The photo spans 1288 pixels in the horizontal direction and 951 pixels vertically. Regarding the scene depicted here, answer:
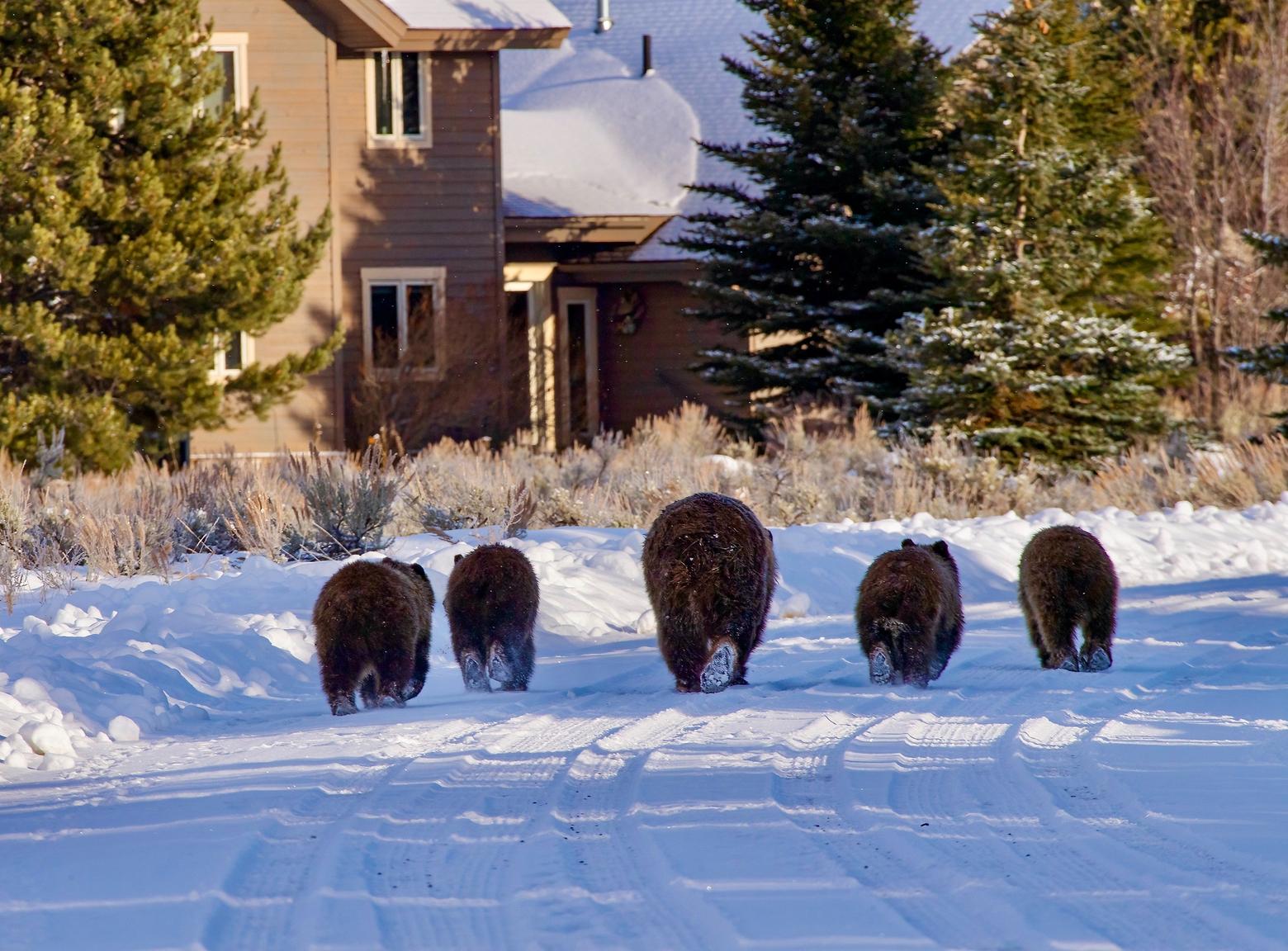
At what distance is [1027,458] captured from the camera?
1978 cm

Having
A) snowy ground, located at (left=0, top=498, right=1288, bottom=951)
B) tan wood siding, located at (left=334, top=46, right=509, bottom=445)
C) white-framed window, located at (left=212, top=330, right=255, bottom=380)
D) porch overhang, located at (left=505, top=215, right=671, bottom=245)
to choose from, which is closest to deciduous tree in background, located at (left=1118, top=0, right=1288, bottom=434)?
porch overhang, located at (left=505, top=215, right=671, bottom=245)

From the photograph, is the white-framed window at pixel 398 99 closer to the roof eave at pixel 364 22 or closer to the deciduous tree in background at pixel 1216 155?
the roof eave at pixel 364 22

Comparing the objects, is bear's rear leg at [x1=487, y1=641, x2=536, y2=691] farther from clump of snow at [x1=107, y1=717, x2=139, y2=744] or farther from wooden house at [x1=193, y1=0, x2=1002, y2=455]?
wooden house at [x1=193, y1=0, x2=1002, y2=455]

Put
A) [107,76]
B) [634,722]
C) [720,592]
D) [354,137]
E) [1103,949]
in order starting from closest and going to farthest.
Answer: [1103,949]
[634,722]
[720,592]
[107,76]
[354,137]

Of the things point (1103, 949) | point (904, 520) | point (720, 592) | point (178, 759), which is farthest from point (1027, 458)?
point (1103, 949)

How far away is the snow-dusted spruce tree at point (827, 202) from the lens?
2336 cm

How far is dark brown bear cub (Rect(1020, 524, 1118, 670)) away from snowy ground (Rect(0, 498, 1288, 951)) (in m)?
0.23

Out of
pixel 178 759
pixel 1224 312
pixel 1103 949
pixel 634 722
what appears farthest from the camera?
pixel 1224 312

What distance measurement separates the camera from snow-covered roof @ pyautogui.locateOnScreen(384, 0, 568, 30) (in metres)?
25.9

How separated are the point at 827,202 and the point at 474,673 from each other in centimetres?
1674

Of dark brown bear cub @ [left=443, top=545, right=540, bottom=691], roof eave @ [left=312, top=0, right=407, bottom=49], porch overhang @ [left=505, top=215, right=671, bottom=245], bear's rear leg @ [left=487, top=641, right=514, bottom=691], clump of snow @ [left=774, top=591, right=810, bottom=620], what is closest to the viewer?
dark brown bear cub @ [left=443, top=545, right=540, bottom=691]

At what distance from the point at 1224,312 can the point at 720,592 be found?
1020 inches

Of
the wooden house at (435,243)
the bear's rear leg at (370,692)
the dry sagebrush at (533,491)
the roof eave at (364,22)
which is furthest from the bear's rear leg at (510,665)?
the roof eave at (364,22)

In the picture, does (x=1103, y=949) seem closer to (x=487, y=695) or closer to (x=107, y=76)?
(x=487, y=695)
